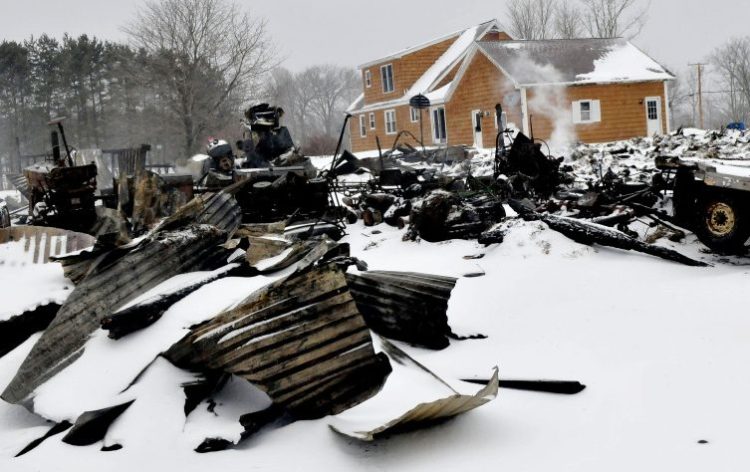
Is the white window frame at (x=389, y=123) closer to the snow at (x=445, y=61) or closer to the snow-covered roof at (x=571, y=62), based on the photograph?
the snow at (x=445, y=61)

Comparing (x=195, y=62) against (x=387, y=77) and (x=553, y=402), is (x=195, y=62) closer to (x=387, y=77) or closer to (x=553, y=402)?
(x=387, y=77)

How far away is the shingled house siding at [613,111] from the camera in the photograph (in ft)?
92.9

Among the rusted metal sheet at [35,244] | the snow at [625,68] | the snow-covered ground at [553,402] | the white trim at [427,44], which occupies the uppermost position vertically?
the white trim at [427,44]

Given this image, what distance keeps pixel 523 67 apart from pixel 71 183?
76.0 ft

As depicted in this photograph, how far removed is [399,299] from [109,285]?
2.17 metres

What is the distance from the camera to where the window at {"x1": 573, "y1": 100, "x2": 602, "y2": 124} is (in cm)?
2836

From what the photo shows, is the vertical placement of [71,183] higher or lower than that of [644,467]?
higher

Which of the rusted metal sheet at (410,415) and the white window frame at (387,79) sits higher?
the white window frame at (387,79)

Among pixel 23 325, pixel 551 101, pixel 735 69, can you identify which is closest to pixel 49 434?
pixel 23 325

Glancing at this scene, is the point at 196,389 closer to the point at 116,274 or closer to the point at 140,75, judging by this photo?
the point at 116,274

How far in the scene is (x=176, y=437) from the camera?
3805 mm

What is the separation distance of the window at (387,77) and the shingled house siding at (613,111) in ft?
37.4

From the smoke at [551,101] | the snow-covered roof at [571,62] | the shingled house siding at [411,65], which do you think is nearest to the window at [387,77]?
the shingled house siding at [411,65]

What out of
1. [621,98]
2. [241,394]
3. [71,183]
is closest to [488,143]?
[621,98]
